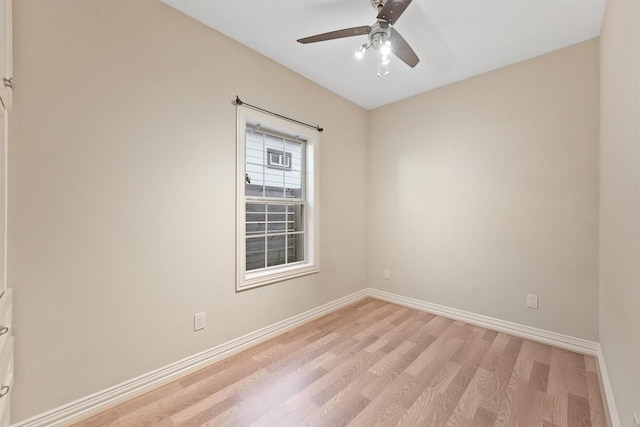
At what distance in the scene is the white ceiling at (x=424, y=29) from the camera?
6.25 ft

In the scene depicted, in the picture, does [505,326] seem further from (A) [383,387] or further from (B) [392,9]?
(B) [392,9]

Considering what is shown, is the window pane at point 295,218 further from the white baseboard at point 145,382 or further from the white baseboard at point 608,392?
the white baseboard at point 608,392

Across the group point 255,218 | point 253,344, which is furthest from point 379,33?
point 253,344

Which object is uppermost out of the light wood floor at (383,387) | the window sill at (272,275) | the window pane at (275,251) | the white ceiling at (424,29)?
the white ceiling at (424,29)

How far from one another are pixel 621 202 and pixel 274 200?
8.14ft

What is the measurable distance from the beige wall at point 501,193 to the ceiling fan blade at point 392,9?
5.70 ft

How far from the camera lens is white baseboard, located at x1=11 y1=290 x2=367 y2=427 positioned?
1.48 meters

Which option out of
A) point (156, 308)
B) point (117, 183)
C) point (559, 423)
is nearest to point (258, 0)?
point (117, 183)

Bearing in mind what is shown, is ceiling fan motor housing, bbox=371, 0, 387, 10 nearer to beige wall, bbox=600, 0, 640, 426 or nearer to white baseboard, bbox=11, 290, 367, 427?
Answer: beige wall, bbox=600, 0, 640, 426

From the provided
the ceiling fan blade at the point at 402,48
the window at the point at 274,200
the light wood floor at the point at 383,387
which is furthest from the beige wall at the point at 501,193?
the ceiling fan blade at the point at 402,48

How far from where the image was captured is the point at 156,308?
1.85 m

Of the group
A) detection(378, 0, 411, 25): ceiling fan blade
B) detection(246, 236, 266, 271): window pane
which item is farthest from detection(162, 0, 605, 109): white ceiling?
detection(246, 236, 266, 271): window pane

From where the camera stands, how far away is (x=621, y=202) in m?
1.38

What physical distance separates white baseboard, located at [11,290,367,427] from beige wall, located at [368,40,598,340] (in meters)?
1.84
